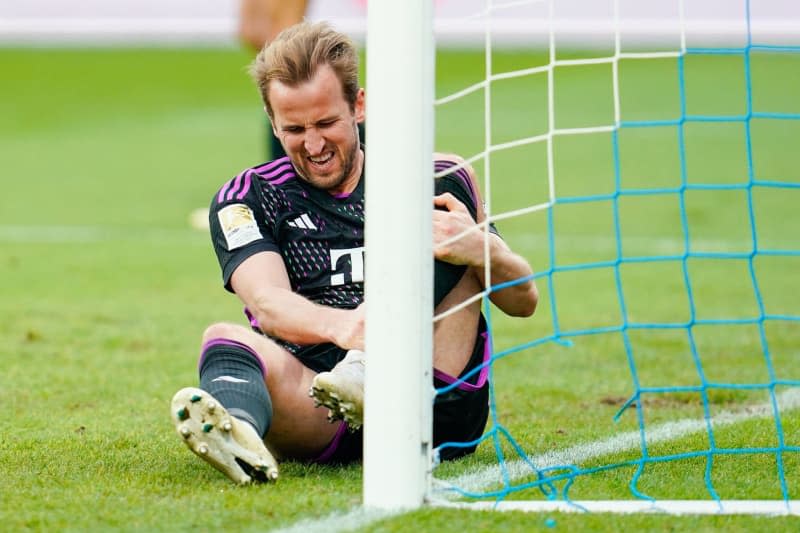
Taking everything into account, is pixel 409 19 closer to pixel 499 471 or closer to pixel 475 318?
pixel 475 318

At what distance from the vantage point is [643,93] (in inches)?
688

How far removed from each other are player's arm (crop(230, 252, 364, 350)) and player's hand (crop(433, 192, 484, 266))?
25 centimetres

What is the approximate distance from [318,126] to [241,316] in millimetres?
3020

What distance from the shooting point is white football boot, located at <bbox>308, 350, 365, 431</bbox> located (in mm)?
2957

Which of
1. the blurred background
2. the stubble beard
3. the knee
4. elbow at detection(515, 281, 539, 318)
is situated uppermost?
the blurred background

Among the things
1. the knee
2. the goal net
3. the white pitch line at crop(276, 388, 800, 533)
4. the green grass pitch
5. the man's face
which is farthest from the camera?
the man's face

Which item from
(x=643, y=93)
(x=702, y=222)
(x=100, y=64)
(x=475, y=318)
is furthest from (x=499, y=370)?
(x=100, y=64)

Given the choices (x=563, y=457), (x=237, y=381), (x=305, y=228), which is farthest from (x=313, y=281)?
(x=563, y=457)

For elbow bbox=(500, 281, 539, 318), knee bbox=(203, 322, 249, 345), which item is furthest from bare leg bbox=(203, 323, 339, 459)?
elbow bbox=(500, 281, 539, 318)

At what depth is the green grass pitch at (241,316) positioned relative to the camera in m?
3.03

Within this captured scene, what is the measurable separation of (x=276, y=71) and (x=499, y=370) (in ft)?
6.69

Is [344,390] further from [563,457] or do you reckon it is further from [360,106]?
[360,106]

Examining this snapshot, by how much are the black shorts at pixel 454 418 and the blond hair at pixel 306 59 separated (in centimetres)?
78

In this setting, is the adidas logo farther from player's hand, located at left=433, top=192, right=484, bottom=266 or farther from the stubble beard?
player's hand, located at left=433, top=192, right=484, bottom=266
